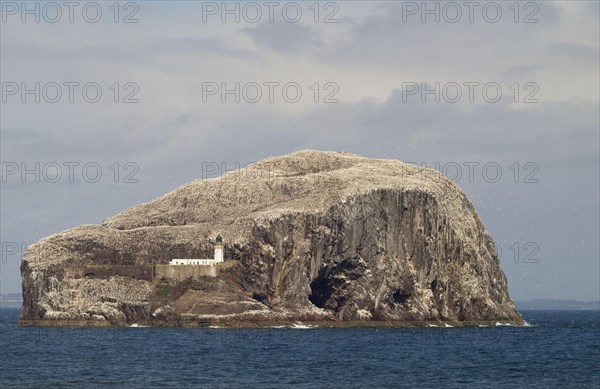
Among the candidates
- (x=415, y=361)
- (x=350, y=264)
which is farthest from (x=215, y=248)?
(x=415, y=361)

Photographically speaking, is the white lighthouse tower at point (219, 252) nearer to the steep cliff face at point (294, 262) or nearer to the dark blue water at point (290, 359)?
the steep cliff face at point (294, 262)

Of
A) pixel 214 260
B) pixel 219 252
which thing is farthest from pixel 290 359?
pixel 219 252

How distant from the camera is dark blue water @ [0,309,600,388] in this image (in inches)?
3413

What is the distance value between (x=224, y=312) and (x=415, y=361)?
161ft

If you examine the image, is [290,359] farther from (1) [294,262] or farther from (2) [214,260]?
(2) [214,260]

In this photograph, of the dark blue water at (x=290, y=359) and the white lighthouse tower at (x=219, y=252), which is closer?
the dark blue water at (x=290, y=359)

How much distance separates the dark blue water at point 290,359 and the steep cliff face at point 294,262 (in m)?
5.00

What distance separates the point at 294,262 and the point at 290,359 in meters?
50.3

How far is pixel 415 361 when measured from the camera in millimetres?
107750

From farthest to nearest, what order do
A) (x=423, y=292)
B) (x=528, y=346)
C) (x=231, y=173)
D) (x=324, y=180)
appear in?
(x=231, y=173), (x=324, y=180), (x=423, y=292), (x=528, y=346)

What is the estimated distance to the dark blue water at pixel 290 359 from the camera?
3413 inches

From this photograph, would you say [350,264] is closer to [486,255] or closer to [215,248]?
[215,248]

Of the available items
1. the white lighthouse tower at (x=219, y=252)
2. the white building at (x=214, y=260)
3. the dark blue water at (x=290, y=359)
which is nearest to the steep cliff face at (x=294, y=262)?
the white lighthouse tower at (x=219, y=252)

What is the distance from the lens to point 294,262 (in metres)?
156
